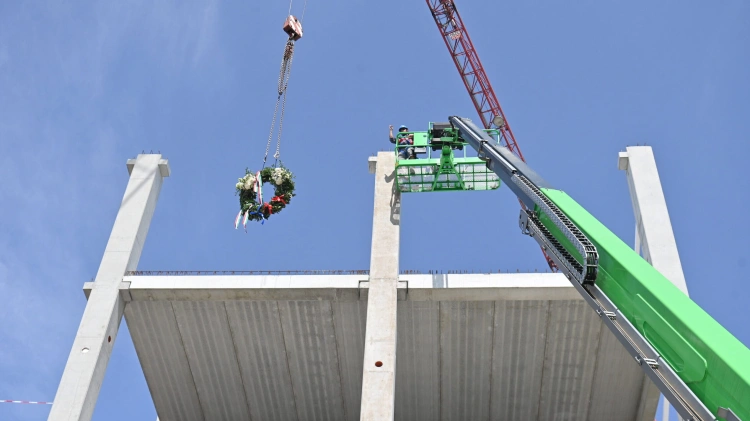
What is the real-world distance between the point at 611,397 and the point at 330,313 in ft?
30.7

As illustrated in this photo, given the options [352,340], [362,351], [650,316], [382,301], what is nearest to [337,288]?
[382,301]

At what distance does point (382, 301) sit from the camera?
1997 centimetres

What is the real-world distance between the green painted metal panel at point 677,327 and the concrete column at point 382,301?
27.7 feet

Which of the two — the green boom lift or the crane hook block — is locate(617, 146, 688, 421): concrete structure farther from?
the crane hook block

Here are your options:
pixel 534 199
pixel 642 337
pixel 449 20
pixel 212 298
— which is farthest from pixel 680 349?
pixel 449 20

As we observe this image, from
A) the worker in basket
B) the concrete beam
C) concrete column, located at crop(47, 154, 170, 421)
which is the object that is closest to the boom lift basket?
the worker in basket

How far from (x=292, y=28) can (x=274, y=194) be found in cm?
685

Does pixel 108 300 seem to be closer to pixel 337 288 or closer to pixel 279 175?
pixel 279 175

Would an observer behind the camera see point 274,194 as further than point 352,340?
No

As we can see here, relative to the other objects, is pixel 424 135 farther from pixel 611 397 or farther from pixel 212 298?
pixel 611 397

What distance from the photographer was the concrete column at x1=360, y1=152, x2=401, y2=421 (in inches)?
701

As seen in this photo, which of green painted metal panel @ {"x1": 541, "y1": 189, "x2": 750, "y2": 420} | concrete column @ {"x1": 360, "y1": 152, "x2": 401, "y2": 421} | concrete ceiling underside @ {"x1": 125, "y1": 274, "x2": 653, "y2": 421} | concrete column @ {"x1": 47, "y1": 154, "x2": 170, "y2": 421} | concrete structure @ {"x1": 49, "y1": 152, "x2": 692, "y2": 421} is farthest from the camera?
concrete ceiling underside @ {"x1": 125, "y1": 274, "x2": 653, "y2": 421}

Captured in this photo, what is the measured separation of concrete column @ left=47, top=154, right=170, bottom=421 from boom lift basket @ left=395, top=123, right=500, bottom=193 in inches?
329

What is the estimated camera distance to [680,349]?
8.72 metres
